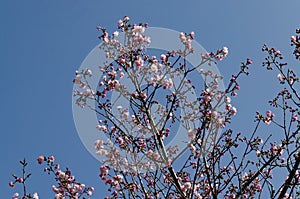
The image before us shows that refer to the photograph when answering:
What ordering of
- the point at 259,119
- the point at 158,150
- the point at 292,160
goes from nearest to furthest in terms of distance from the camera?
1. the point at 292,160
2. the point at 158,150
3. the point at 259,119

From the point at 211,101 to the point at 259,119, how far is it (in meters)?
0.86

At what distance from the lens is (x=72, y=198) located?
680cm

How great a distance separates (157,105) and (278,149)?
204 cm

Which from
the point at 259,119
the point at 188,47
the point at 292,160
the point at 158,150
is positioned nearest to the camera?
the point at 292,160

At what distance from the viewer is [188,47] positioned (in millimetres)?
7113

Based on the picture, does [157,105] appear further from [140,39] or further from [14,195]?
[14,195]

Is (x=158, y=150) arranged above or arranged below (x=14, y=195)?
below

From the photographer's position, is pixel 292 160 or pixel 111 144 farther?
pixel 111 144

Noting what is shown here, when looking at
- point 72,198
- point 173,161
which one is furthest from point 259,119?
point 72,198

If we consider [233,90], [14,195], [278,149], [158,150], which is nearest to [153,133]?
[158,150]

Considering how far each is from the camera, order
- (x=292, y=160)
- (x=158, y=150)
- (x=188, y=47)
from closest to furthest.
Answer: (x=292, y=160) → (x=158, y=150) → (x=188, y=47)

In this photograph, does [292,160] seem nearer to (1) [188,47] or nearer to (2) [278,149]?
(2) [278,149]

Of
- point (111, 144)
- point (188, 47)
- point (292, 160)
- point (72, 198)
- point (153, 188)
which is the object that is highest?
point (188, 47)

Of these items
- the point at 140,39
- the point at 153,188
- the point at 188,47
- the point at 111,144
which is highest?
the point at 140,39
